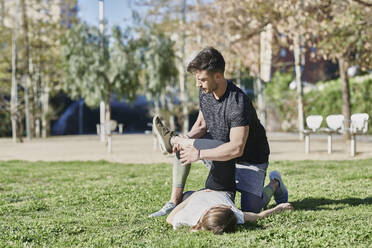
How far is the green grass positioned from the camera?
12.9 feet

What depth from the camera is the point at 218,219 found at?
4.16 meters

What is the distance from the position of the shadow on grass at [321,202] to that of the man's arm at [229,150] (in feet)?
4.65

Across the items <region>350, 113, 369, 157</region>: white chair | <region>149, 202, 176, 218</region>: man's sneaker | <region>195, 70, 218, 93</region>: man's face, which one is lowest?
<region>149, 202, 176, 218</region>: man's sneaker

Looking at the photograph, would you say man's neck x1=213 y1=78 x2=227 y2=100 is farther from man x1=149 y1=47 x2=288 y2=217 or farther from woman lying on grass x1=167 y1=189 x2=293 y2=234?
woman lying on grass x1=167 y1=189 x2=293 y2=234

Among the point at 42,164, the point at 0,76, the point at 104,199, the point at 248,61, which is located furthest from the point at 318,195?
the point at 0,76

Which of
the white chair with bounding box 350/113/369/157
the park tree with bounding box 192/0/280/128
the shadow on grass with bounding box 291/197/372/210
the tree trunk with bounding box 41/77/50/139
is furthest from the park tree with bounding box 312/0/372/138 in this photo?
the tree trunk with bounding box 41/77/50/139

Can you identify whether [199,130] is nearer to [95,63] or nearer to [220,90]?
[220,90]

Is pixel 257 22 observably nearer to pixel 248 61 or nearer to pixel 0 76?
pixel 248 61

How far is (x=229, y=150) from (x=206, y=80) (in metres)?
0.62

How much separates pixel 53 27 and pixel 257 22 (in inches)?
530

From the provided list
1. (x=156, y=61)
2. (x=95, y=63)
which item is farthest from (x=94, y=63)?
(x=156, y=61)

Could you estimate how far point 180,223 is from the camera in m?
4.43

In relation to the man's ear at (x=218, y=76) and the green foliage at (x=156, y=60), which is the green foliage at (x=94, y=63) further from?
the man's ear at (x=218, y=76)

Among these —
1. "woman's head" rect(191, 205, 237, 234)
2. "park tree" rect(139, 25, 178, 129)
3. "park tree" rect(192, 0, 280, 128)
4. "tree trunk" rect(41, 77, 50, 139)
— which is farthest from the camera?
"tree trunk" rect(41, 77, 50, 139)
